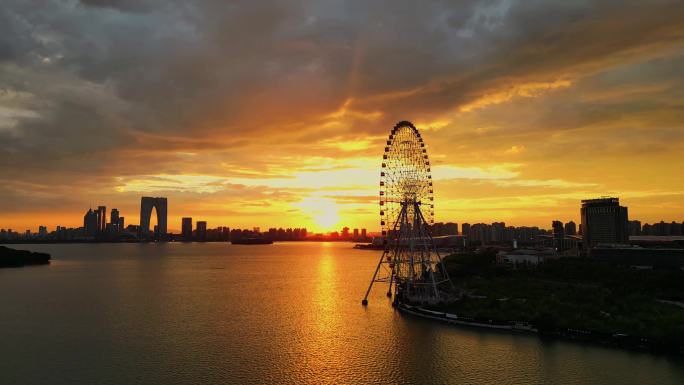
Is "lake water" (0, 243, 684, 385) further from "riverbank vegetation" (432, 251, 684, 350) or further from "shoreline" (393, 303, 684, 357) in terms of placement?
"riverbank vegetation" (432, 251, 684, 350)

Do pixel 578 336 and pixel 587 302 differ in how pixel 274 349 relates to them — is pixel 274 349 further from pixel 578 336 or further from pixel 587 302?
pixel 587 302

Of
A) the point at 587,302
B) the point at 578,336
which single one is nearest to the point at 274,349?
the point at 578,336

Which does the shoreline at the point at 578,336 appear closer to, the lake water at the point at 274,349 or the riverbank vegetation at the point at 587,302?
the riverbank vegetation at the point at 587,302

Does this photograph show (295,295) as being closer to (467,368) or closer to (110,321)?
A: (110,321)

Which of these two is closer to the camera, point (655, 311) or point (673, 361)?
point (673, 361)

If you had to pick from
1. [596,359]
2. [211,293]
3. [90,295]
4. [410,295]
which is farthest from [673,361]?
[90,295]

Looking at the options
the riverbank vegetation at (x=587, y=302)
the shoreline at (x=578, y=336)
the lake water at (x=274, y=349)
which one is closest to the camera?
the lake water at (x=274, y=349)

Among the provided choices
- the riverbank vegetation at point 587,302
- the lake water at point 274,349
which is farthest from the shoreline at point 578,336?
the lake water at point 274,349

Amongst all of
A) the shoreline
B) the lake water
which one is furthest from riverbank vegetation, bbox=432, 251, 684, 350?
the lake water
